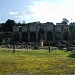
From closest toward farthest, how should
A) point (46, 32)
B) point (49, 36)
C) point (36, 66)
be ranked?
1. point (36, 66)
2. point (46, 32)
3. point (49, 36)

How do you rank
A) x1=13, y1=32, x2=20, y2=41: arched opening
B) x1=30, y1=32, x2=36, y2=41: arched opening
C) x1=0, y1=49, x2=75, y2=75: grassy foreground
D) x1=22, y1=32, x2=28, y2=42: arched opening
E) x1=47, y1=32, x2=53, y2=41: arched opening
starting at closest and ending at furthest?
x1=0, y1=49, x2=75, y2=75: grassy foreground
x1=13, y1=32, x2=20, y2=41: arched opening
x1=47, y1=32, x2=53, y2=41: arched opening
x1=22, y1=32, x2=28, y2=42: arched opening
x1=30, y1=32, x2=36, y2=41: arched opening

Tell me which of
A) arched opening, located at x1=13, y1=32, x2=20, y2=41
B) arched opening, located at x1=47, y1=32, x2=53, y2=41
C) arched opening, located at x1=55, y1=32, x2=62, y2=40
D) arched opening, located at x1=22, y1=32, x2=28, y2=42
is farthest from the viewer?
arched opening, located at x1=22, y1=32, x2=28, y2=42

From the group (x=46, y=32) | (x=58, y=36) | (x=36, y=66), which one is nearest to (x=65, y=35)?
(x=58, y=36)

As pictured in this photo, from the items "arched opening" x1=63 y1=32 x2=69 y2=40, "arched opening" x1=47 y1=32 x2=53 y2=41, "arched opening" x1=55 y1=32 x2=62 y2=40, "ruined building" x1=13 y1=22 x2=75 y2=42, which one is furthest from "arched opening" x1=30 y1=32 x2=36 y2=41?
"arched opening" x1=63 y1=32 x2=69 y2=40

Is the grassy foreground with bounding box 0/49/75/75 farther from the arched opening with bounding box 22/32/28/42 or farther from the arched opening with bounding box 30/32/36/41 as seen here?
the arched opening with bounding box 30/32/36/41

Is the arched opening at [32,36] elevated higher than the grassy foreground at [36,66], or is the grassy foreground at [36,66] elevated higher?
the arched opening at [32,36]

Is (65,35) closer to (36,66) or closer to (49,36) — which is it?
(49,36)

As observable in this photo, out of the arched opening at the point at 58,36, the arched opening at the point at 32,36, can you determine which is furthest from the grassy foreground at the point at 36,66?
the arched opening at the point at 32,36

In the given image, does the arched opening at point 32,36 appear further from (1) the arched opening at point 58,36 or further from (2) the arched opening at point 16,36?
(1) the arched opening at point 58,36

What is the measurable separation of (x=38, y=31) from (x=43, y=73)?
2485 inches

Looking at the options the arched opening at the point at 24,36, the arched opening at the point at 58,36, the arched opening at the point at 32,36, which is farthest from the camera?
the arched opening at the point at 32,36

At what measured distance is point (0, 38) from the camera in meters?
72.6

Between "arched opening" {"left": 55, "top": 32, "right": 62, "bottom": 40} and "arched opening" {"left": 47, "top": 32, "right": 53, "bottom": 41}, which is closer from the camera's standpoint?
"arched opening" {"left": 55, "top": 32, "right": 62, "bottom": 40}

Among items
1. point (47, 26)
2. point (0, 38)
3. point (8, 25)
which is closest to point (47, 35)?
point (47, 26)
